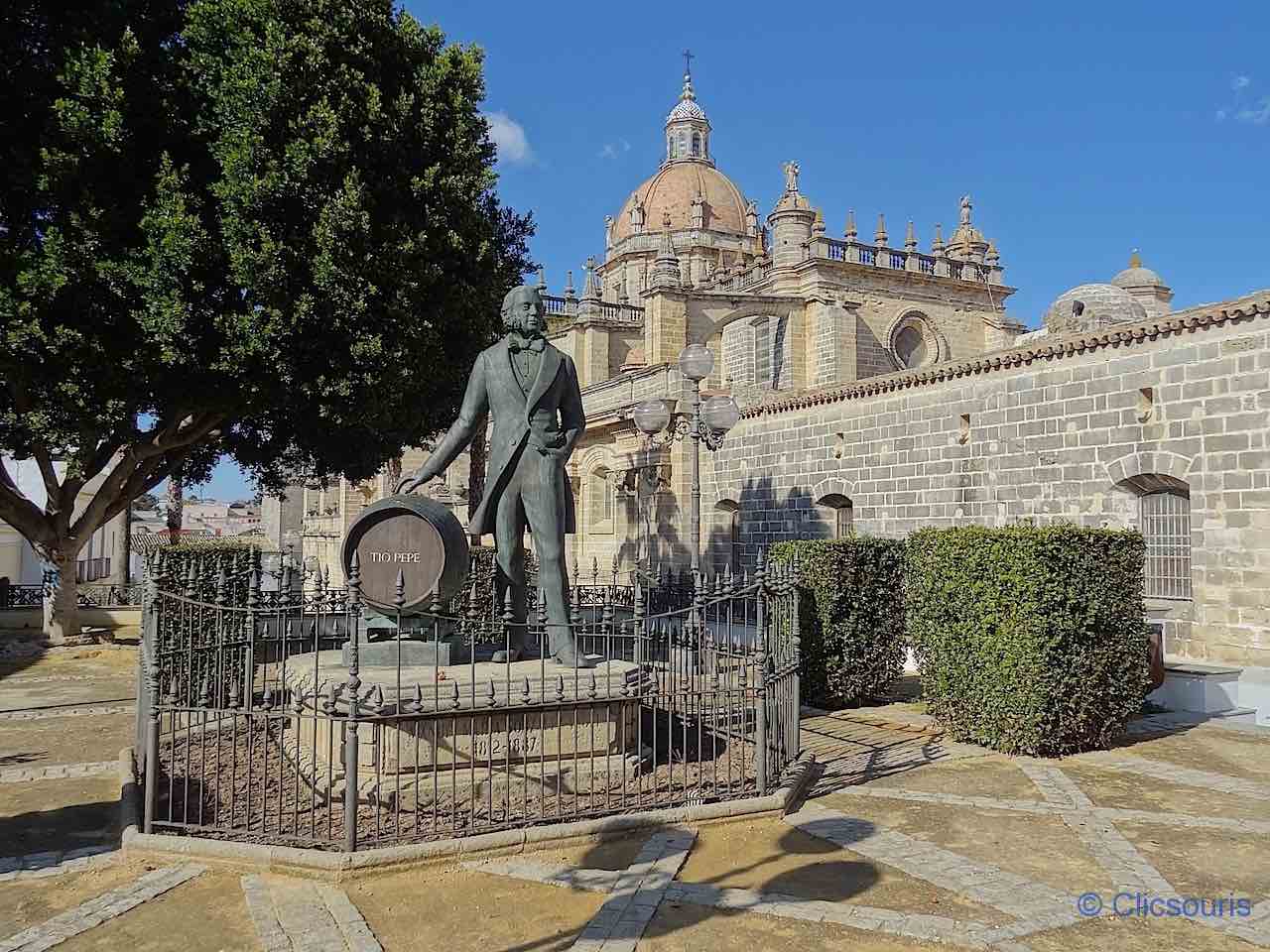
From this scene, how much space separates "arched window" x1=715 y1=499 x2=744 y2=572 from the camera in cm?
2181

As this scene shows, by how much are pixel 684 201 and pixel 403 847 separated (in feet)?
156

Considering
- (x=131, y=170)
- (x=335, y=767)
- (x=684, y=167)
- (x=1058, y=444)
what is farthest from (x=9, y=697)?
(x=684, y=167)

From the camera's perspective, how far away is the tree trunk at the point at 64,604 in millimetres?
15781

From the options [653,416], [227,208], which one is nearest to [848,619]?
[653,416]

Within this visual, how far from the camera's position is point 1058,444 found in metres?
14.1

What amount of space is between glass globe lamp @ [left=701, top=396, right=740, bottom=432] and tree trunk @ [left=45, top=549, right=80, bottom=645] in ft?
37.9

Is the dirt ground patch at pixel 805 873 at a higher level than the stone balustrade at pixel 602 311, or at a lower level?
lower

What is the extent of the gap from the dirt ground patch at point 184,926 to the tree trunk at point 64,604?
13143 millimetres

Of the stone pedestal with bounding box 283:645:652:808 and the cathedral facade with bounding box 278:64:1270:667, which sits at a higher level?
the cathedral facade with bounding box 278:64:1270:667

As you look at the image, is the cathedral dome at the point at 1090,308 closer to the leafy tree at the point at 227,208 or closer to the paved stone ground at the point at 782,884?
the leafy tree at the point at 227,208

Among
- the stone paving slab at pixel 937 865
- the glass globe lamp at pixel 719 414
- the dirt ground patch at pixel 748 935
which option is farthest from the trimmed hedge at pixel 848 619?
the dirt ground patch at pixel 748 935

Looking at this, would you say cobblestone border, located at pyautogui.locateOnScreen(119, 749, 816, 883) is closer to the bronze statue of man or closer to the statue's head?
the bronze statue of man

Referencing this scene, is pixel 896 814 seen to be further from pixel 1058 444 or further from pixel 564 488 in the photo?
pixel 1058 444

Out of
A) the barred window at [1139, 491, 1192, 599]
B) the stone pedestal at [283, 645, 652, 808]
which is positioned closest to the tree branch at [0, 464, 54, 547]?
the stone pedestal at [283, 645, 652, 808]
